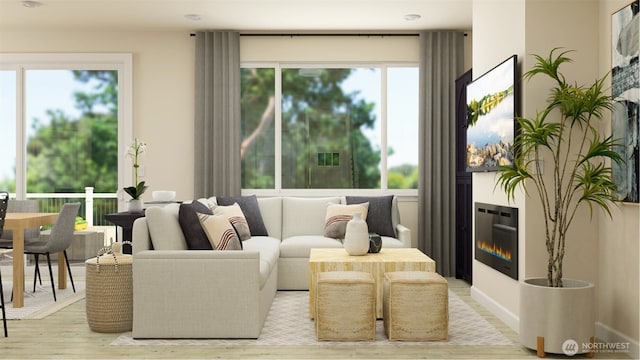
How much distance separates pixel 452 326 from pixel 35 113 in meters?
5.33

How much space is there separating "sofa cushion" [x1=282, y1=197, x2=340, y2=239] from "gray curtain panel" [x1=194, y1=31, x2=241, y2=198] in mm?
699

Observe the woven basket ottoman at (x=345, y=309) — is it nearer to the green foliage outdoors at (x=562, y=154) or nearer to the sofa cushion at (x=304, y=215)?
the green foliage outdoors at (x=562, y=154)

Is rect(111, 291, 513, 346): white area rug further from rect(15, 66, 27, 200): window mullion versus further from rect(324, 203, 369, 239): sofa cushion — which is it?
rect(15, 66, 27, 200): window mullion

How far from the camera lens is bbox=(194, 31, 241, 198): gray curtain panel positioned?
7039 mm

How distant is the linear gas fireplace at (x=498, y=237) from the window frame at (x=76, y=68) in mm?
3962

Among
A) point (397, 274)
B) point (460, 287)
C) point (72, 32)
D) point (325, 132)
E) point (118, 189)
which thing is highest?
point (72, 32)

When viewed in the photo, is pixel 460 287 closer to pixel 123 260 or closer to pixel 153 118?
pixel 123 260

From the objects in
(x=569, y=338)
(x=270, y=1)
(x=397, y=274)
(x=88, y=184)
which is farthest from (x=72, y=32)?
(x=569, y=338)

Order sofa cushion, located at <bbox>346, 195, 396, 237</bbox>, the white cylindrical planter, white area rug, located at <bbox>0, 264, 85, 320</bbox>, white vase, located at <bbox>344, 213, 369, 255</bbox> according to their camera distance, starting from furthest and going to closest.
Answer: sofa cushion, located at <bbox>346, 195, 396, 237</bbox>, white area rug, located at <bbox>0, 264, 85, 320</bbox>, white vase, located at <bbox>344, 213, 369, 255</bbox>, the white cylindrical planter

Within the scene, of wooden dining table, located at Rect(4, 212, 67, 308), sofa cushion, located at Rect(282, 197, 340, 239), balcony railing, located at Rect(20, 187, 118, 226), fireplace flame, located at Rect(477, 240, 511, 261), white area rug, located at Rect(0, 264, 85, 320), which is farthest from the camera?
balcony railing, located at Rect(20, 187, 118, 226)

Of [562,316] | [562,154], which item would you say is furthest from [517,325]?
[562,154]

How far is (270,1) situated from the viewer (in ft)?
19.4

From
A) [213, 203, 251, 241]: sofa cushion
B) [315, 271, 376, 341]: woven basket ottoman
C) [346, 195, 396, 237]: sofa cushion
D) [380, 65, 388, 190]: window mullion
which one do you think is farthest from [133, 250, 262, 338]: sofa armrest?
[380, 65, 388, 190]: window mullion

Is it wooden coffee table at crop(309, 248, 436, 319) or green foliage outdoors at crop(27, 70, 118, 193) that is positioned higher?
green foliage outdoors at crop(27, 70, 118, 193)
